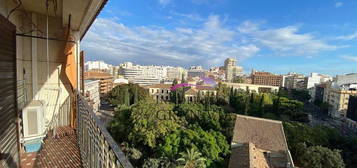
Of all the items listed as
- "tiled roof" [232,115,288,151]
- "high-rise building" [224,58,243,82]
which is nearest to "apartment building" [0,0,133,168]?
"tiled roof" [232,115,288,151]

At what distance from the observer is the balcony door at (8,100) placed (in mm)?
1399

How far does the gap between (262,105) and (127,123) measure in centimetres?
1259

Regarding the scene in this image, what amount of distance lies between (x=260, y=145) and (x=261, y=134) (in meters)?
0.63

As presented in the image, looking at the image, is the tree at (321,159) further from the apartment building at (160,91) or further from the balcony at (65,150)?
the apartment building at (160,91)

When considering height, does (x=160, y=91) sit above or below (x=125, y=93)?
below

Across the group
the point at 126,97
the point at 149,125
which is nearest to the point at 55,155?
the point at 149,125

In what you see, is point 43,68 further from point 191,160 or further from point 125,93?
point 125,93

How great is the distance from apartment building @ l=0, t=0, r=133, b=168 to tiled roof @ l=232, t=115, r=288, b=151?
8.59m

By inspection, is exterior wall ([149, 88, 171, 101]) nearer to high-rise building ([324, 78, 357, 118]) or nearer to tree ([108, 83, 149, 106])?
tree ([108, 83, 149, 106])

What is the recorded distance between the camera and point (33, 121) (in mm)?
2279

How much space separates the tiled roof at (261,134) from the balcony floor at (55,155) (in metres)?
8.61

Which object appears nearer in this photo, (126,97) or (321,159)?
(321,159)

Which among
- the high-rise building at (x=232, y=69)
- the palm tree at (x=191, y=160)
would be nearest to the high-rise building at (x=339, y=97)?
the palm tree at (x=191, y=160)

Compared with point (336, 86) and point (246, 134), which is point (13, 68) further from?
point (336, 86)
